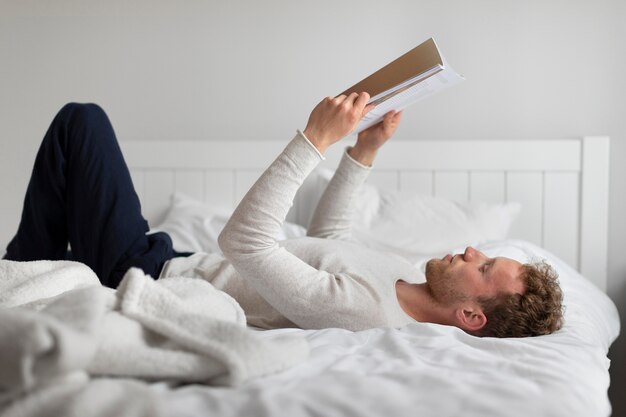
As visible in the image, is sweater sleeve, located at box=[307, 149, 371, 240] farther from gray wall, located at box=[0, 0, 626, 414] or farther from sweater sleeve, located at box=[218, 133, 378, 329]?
gray wall, located at box=[0, 0, 626, 414]

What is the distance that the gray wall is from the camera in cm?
251

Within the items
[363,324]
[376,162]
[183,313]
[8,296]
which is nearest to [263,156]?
[376,162]

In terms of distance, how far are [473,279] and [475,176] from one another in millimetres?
1245

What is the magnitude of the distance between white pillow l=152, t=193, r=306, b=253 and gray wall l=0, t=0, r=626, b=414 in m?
0.39

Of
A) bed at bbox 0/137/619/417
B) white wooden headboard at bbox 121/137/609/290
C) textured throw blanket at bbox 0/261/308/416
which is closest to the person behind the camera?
textured throw blanket at bbox 0/261/308/416

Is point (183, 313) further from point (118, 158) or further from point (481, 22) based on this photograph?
point (481, 22)

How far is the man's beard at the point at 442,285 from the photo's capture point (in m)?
1.31

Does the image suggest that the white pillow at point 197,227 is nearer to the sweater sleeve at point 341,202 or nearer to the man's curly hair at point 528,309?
the sweater sleeve at point 341,202

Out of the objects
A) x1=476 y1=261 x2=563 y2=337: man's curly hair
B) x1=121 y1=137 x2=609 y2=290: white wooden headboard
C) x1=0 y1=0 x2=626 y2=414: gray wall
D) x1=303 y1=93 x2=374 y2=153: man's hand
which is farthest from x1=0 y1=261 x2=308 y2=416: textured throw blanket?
x1=0 y1=0 x2=626 y2=414: gray wall

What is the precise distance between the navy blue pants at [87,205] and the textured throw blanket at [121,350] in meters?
0.55

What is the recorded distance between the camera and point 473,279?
1.30 meters

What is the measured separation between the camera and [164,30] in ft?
9.02

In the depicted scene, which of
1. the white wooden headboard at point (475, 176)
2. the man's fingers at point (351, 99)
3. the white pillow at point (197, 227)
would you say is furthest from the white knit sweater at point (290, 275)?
the white wooden headboard at point (475, 176)

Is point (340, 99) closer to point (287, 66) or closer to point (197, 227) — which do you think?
point (197, 227)
